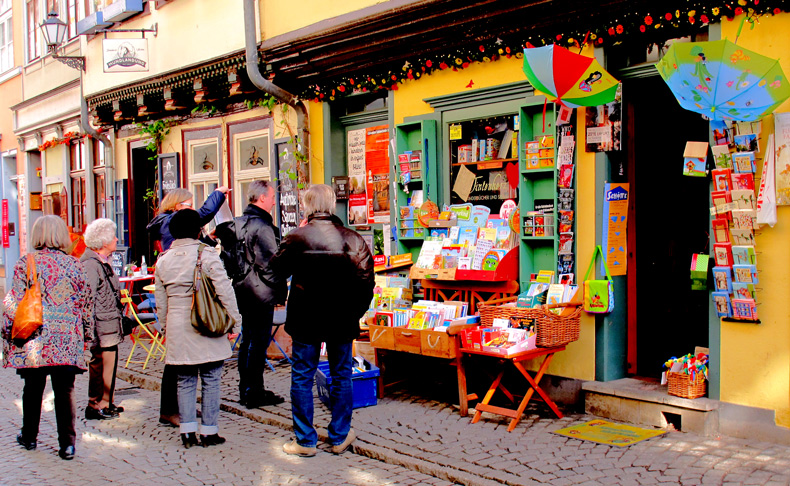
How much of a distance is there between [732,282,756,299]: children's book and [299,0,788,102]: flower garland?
1.84m

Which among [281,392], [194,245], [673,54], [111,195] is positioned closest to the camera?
[673,54]

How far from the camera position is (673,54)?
5.52 meters

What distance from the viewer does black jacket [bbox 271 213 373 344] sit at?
589 cm

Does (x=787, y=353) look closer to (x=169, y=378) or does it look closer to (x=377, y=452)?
(x=377, y=452)

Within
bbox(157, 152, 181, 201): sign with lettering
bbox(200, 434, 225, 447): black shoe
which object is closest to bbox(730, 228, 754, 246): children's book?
bbox(200, 434, 225, 447): black shoe

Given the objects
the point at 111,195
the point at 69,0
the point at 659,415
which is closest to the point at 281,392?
the point at 659,415

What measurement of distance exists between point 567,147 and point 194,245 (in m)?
3.20

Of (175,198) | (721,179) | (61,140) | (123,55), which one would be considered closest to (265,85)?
(175,198)

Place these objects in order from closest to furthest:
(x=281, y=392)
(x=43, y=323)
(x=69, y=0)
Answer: (x=43, y=323) < (x=281, y=392) < (x=69, y=0)

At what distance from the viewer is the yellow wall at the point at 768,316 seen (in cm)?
581

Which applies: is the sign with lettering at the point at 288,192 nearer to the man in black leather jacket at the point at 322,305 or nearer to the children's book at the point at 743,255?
the man in black leather jacket at the point at 322,305

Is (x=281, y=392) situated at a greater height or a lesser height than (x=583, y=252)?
lesser

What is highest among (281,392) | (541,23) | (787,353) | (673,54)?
(541,23)

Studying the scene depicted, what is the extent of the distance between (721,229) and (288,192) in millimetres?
5929
